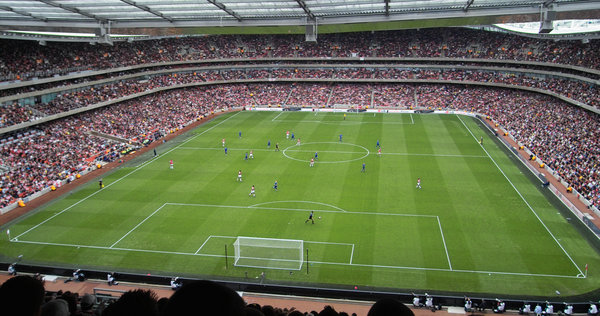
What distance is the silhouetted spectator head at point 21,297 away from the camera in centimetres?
382

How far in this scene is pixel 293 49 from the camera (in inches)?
3440

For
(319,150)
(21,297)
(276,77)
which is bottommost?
(319,150)

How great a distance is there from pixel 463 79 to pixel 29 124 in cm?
6513

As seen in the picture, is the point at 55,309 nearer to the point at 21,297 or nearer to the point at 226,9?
the point at 21,297

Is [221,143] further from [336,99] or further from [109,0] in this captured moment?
[336,99]

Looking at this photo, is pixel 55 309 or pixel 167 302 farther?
pixel 55 309

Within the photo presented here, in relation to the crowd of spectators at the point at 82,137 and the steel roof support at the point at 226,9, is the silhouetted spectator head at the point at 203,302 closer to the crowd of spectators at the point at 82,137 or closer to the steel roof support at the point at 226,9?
the steel roof support at the point at 226,9

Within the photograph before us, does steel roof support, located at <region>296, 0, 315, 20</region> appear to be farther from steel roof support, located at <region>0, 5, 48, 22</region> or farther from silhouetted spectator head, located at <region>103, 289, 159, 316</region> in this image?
silhouetted spectator head, located at <region>103, 289, 159, 316</region>

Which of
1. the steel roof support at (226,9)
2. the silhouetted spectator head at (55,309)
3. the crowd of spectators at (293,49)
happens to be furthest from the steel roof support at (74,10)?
the silhouetted spectator head at (55,309)

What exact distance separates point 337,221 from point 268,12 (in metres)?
18.6

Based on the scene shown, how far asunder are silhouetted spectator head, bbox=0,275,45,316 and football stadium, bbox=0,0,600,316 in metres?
0.02

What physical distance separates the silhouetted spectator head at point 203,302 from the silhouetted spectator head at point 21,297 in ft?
5.16

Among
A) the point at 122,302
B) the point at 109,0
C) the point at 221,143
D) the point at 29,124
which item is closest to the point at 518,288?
the point at 122,302

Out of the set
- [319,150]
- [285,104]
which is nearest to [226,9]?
[319,150]
